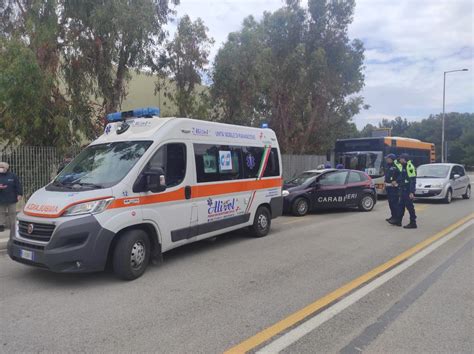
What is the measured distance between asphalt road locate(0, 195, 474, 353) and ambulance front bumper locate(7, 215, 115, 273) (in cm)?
34

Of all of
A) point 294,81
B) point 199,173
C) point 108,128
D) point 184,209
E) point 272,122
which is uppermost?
point 294,81

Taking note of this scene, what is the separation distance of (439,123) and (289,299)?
3769 inches

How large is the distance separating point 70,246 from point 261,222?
15.0ft

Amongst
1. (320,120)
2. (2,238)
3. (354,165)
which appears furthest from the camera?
(320,120)

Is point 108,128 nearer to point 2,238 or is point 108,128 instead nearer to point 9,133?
point 2,238

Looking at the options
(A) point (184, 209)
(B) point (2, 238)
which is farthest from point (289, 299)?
(B) point (2, 238)

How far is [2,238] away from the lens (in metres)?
8.52

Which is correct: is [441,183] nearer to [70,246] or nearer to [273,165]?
[273,165]

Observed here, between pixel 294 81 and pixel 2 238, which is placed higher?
pixel 294 81

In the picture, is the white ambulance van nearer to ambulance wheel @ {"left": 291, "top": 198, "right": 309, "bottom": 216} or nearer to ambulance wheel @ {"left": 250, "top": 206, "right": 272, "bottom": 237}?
ambulance wheel @ {"left": 250, "top": 206, "right": 272, "bottom": 237}

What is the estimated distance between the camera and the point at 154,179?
5.63 m

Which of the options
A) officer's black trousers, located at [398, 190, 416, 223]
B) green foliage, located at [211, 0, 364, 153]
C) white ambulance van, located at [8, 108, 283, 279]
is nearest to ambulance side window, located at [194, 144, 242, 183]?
white ambulance van, located at [8, 108, 283, 279]

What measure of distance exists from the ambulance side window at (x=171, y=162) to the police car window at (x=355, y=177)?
26.5 ft

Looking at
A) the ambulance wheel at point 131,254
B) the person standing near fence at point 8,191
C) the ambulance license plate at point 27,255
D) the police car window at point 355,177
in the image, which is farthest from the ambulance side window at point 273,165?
the person standing near fence at point 8,191
